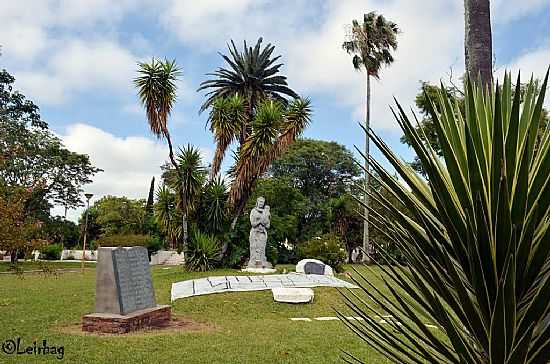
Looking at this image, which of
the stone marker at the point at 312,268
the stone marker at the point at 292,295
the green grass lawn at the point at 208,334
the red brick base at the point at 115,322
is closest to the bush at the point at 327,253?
the stone marker at the point at 312,268

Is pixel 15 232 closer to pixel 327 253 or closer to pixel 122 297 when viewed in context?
pixel 122 297

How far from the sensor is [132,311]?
27.9ft

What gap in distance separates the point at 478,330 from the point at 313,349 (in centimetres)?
588

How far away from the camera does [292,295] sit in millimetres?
11414

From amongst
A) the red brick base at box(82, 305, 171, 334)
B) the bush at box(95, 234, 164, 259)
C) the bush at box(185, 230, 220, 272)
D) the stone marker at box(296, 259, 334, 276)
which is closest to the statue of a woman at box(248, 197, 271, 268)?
the bush at box(185, 230, 220, 272)

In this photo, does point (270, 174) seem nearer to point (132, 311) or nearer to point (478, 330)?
point (132, 311)

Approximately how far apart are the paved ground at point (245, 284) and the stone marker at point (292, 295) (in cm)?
97

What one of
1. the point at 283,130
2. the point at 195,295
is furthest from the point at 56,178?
the point at 195,295

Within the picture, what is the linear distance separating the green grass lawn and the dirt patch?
0.41ft

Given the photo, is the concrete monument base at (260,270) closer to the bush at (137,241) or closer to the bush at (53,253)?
the bush at (137,241)

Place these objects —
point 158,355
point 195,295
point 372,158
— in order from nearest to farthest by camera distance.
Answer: point 372,158 < point 158,355 < point 195,295

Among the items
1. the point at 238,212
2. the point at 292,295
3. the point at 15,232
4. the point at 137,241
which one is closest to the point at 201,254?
the point at 238,212

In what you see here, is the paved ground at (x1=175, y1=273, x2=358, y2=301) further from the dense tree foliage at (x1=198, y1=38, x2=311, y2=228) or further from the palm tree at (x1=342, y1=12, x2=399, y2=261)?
the palm tree at (x1=342, y1=12, x2=399, y2=261)

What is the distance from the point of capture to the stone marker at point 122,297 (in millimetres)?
7996
